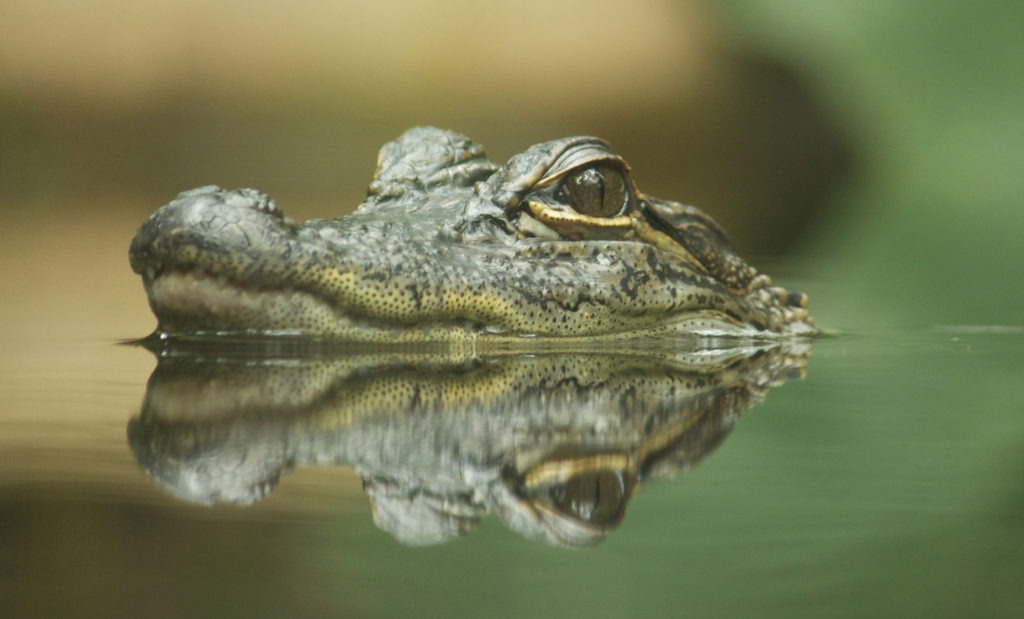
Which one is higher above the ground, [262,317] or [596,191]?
[596,191]

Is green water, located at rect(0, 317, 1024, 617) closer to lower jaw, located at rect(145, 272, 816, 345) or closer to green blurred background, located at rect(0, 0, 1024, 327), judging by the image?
lower jaw, located at rect(145, 272, 816, 345)

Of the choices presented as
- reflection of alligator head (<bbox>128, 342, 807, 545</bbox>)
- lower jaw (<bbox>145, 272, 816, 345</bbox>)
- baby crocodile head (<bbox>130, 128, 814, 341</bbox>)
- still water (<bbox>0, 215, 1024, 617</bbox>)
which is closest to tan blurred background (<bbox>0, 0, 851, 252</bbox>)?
baby crocodile head (<bbox>130, 128, 814, 341</bbox>)

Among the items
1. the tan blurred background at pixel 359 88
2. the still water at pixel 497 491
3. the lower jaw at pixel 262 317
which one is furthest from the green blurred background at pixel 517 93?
the still water at pixel 497 491

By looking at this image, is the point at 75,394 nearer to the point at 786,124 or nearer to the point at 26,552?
the point at 26,552

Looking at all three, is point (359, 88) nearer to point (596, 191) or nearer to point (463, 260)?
point (596, 191)

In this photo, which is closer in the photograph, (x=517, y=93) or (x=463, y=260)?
(x=463, y=260)

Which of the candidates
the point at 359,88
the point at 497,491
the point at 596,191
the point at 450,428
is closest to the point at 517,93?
the point at 359,88
